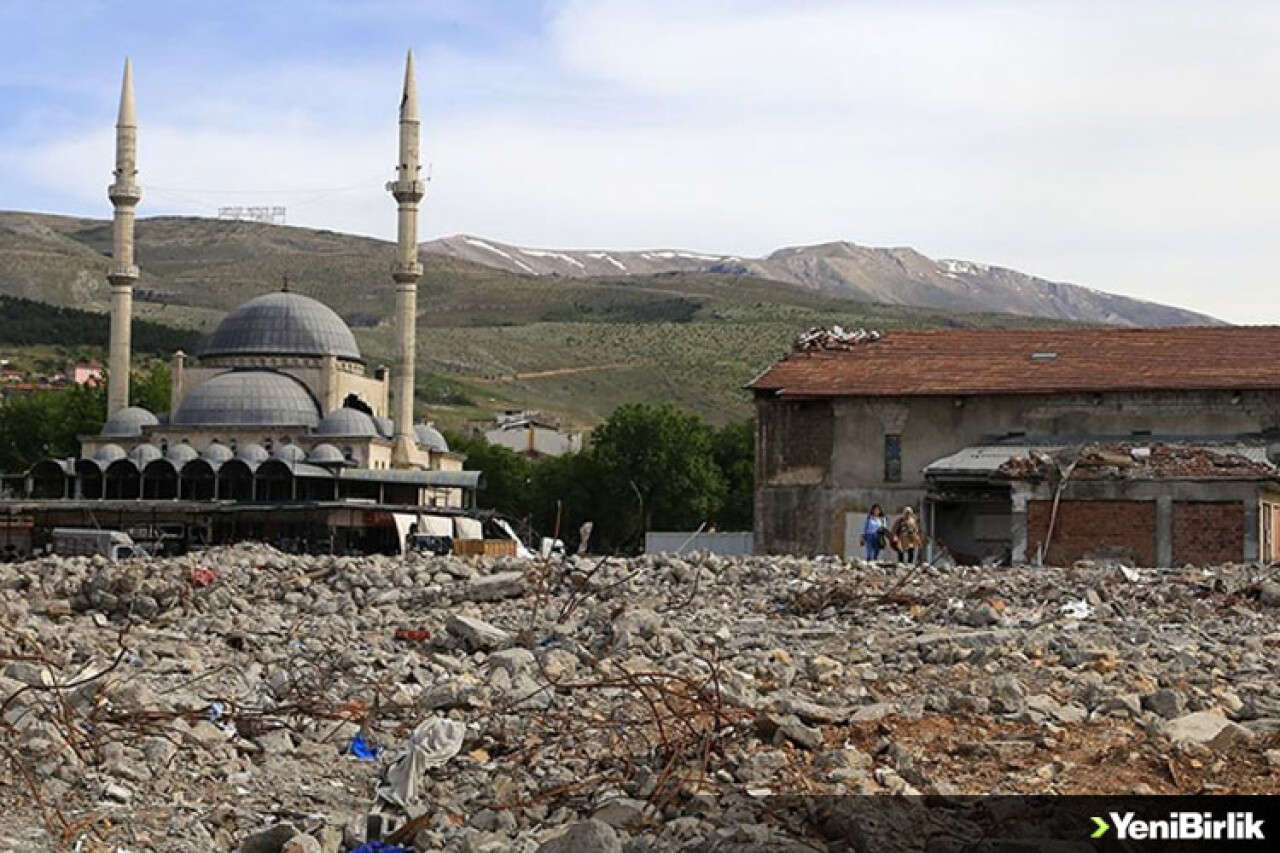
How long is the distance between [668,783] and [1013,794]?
59.4 inches

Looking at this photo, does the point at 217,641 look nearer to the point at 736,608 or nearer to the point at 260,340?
the point at 736,608

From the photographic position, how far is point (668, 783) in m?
8.84

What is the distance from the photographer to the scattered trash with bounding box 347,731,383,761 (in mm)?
10545

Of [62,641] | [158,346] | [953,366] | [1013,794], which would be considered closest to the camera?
[1013,794]

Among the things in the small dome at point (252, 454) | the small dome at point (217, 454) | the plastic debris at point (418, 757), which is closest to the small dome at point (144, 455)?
the small dome at point (217, 454)

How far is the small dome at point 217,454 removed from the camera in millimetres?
58344

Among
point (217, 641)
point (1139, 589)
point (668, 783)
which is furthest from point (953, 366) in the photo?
point (668, 783)

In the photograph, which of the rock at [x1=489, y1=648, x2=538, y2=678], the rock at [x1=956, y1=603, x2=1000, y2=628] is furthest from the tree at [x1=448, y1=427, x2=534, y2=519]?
the rock at [x1=489, y1=648, x2=538, y2=678]

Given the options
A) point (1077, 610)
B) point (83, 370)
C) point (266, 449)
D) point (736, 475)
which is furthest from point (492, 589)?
point (83, 370)

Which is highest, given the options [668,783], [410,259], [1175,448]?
[410,259]

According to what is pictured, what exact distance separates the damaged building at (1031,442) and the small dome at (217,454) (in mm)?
23343

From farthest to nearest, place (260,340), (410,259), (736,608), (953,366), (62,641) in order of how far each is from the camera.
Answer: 1. (260,340)
2. (410,259)
3. (953,366)
4. (736,608)
5. (62,641)

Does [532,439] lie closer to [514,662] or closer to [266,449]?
[266,449]

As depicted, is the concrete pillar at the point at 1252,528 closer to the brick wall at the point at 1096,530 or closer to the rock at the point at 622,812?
the brick wall at the point at 1096,530
